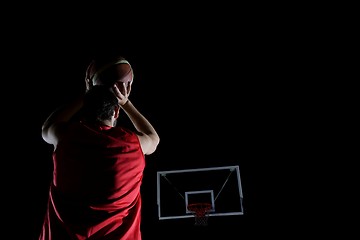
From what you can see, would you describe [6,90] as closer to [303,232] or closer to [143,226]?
[143,226]

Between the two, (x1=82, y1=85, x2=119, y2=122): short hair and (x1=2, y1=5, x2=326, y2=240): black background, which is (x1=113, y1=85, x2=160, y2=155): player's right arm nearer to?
(x1=82, y1=85, x2=119, y2=122): short hair

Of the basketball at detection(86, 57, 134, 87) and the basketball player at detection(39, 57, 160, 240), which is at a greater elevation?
the basketball at detection(86, 57, 134, 87)

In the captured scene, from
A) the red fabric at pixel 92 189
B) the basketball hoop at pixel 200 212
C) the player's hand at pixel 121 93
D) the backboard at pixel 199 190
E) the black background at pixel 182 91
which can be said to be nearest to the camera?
the red fabric at pixel 92 189

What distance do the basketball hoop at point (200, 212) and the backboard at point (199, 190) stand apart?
187mm

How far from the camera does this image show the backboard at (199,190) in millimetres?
4156

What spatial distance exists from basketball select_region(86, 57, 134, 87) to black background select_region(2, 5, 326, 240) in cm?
210

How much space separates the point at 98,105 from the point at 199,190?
357cm

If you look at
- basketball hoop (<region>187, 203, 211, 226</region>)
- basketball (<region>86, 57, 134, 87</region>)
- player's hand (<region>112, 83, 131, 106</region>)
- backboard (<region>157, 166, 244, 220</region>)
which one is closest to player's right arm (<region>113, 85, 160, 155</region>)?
player's hand (<region>112, 83, 131, 106</region>)

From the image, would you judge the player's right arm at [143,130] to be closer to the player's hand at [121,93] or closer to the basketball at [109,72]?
the player's hand at [121,93]

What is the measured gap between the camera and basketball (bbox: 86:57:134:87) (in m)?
1.23

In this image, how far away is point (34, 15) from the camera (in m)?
3.17

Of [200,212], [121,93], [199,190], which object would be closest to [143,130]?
[121,93]

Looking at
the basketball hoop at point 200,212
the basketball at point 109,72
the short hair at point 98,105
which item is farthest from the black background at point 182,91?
A: the short hair at point 98,105

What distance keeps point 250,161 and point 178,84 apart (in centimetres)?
149
